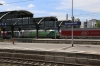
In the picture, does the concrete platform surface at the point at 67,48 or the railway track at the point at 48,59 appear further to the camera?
the concrete platform surface at the point at 67,48

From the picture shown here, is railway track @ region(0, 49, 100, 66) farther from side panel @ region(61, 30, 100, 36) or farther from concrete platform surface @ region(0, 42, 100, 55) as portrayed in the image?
side panel @ region(61, 30, 100, 36)

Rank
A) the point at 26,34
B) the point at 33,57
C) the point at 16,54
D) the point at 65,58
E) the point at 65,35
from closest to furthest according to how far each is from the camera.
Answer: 1. the point at 65,58
2. the point at 33,57
3. the point at 16,54
4. the point at 65,35
5. the point at 26,34

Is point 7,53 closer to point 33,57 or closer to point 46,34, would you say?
point 33,57

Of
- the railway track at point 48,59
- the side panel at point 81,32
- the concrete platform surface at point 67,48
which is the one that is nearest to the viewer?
the railway track at point 48,59

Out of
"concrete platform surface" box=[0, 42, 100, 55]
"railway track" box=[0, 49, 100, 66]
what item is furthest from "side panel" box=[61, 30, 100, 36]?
"railway track" box=[0, 49, 100, 66]

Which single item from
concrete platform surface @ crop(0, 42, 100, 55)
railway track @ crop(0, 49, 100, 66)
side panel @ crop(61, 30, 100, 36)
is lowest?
railway track @ crop(0, 49, 100, 66)

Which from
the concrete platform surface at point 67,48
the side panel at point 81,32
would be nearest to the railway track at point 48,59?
the concrete platform surface at point 67,48

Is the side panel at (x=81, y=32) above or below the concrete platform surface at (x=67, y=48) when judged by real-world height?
A: above

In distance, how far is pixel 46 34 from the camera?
6181 cm

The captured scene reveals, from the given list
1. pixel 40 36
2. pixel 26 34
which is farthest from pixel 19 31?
pixel 40 36

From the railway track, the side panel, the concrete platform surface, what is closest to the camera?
the railway track

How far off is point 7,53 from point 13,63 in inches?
159

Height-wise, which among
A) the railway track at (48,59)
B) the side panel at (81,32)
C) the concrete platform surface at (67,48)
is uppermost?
the side panel at (81,32)

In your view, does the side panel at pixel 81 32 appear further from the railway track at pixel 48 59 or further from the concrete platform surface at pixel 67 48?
the railway track at pixel 48 59
